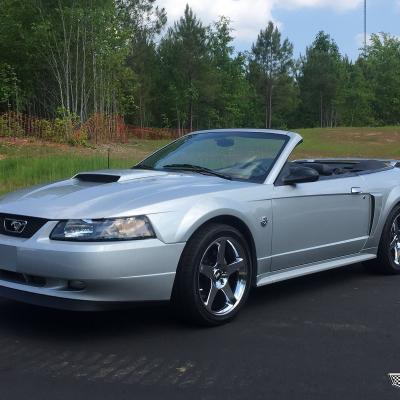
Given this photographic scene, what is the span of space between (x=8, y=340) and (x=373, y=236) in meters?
3.53

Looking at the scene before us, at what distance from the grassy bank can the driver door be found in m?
5.60

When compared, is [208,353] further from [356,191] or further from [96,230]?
[356,191]

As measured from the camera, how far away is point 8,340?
13.4ft

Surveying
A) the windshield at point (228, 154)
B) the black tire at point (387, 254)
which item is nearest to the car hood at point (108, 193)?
the windshield at point (228, 154)

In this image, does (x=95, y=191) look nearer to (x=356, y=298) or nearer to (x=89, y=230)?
(x=89, y=230)

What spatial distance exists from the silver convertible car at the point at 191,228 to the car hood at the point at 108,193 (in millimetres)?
10

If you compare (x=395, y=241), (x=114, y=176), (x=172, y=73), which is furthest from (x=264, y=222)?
(x=172, y=73)

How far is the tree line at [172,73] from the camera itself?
26406mm

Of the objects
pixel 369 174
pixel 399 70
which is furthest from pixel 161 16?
pixel 369 174

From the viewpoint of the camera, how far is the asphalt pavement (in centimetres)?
332

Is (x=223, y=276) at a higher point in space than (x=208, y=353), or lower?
higher

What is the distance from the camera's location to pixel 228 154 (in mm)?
5340

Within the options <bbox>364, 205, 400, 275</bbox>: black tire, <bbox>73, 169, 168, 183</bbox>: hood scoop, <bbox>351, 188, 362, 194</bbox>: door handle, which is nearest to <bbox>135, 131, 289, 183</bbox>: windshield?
<bbox>73, 169, 168, 183</bbox>: hood scoop

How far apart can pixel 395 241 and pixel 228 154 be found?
2165 mm
